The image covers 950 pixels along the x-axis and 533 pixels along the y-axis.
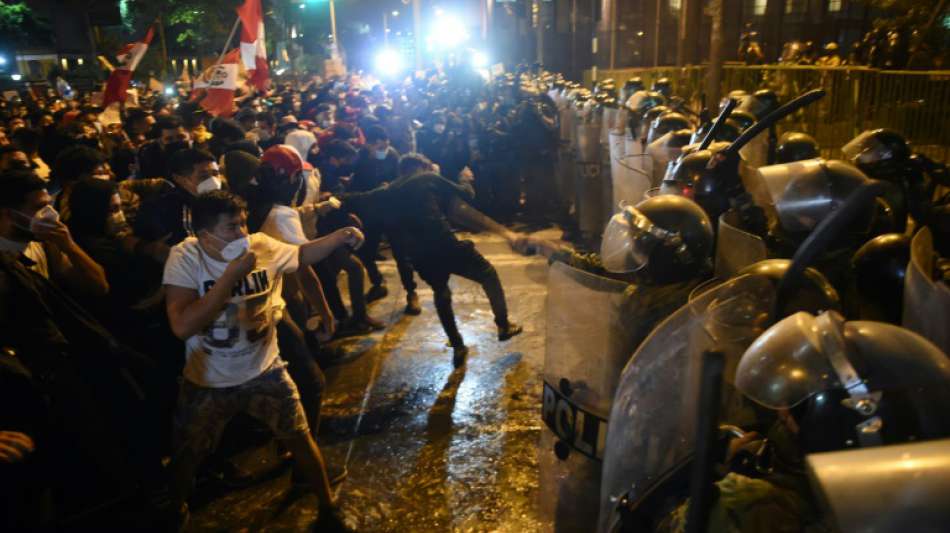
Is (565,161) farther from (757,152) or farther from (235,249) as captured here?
(235,249)

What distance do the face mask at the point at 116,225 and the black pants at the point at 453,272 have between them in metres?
2.42

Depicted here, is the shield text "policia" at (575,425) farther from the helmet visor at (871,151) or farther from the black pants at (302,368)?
the helmet visor at (871,151)

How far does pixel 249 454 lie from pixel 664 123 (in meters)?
4.05

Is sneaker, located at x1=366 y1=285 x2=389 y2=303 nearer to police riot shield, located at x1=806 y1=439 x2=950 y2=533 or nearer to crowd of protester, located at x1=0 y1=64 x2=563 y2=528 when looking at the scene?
crowd of protester, located at x1=0 y1=64 x2=563 y2=528

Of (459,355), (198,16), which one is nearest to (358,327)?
(459,355)

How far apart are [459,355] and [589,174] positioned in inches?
151

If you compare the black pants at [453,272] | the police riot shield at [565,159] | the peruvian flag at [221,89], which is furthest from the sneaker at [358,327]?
the police riot shield at [565,159]

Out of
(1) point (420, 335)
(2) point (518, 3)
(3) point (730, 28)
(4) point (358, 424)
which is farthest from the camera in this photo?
(2) point (518, 3)

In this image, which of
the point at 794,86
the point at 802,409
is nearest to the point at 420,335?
the point at 802,409

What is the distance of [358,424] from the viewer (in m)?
5.08

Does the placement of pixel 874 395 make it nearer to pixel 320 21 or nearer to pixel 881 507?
pixel 881 507

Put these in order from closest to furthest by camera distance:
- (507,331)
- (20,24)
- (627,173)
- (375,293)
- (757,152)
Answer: (757,152), (627,173), (507,331), (375,293), (20,24)

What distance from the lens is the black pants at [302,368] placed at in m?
4.20

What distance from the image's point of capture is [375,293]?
25.5 feet
